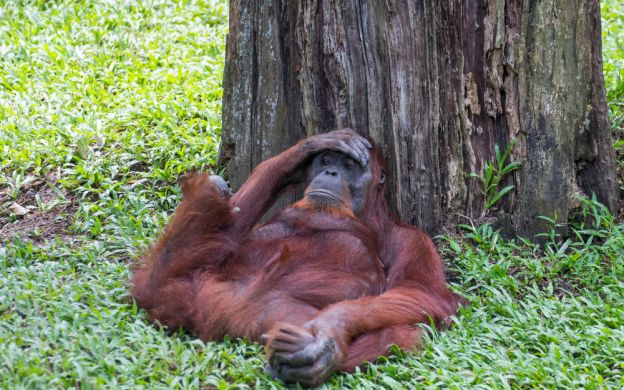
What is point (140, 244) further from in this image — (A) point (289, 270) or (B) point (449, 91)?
(B) point (449, 91)

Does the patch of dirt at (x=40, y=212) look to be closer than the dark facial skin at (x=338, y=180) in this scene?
No

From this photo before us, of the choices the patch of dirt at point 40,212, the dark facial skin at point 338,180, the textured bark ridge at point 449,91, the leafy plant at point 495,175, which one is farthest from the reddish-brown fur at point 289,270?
the patch of dirt at point 40,212

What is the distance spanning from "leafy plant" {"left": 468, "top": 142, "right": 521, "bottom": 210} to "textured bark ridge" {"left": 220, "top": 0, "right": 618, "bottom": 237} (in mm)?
34

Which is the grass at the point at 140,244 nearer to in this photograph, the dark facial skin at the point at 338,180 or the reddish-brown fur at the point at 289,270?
the reddish-brown fur at the point at 289,270

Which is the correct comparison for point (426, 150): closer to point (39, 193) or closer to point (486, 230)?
point (486, 230)

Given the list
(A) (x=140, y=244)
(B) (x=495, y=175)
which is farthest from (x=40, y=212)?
(B) (x=495, y=175)

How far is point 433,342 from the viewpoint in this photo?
11.7 ft

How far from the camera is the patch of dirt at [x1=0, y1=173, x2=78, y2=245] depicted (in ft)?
15.1

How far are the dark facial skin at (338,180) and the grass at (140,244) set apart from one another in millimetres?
531

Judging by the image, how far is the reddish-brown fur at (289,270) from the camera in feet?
11.8

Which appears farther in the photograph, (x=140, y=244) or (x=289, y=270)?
(x=140, y=244)

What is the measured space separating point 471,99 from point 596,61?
647mm

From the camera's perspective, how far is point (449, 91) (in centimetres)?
423

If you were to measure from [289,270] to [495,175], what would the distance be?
116 cm
